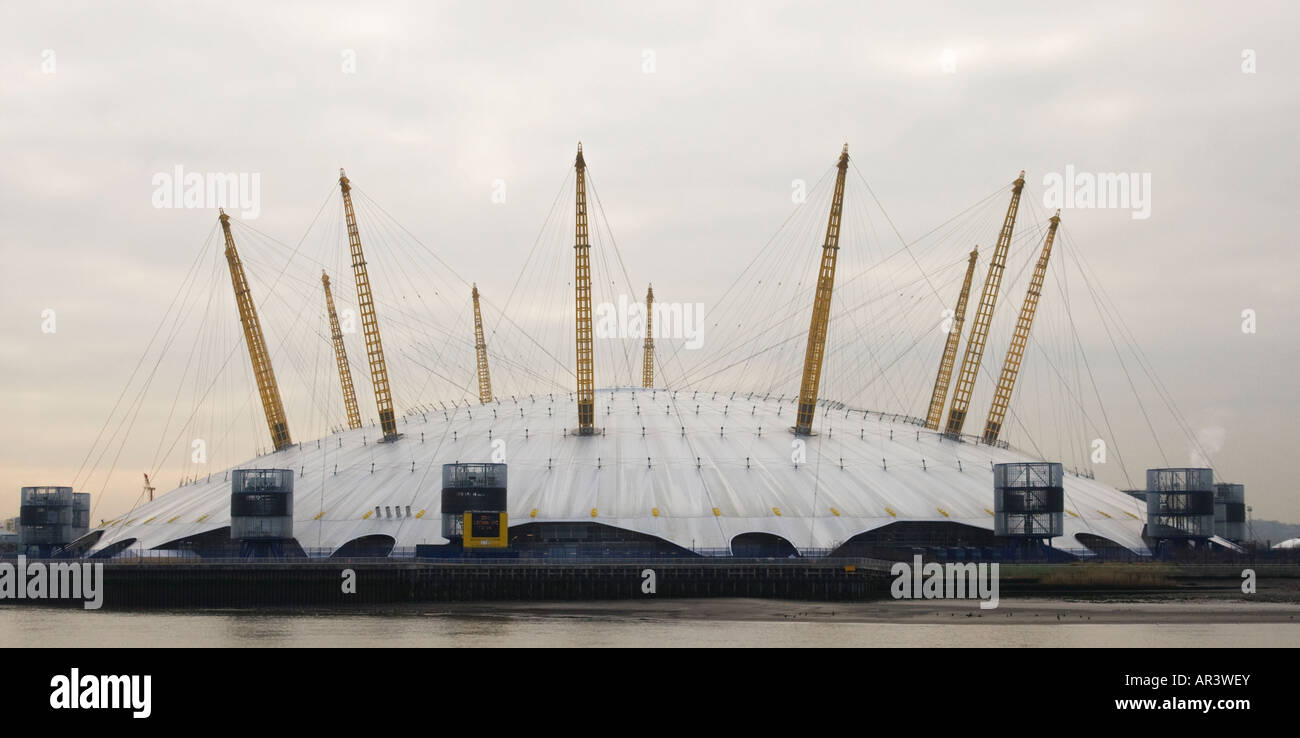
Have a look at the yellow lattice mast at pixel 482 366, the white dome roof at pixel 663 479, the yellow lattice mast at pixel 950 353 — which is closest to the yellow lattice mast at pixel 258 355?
the white dome roof at pixel 663 479

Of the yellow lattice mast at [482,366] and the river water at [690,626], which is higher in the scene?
the yellow lattice mast at [482,366]

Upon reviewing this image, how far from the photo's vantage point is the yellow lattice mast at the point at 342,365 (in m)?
157

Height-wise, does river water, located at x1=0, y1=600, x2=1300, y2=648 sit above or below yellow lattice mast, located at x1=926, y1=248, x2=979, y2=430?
below

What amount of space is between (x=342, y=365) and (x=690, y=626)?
86.2 meters

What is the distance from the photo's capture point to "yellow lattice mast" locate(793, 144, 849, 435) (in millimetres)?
125688

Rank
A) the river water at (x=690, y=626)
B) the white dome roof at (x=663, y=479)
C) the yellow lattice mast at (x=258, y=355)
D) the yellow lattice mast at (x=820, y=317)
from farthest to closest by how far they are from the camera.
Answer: the yellow lattice mast at (x=258, y=355) < the yellow lattice mast at (x=820, y=317) < the white dome roof at (x=663, y=479) < the river water at (x=690, y=626)

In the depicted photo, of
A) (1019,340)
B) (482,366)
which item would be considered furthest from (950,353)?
(482,366)

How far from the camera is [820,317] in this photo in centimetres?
13025

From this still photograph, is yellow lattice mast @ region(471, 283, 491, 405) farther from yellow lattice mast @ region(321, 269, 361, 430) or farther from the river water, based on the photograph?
the river water

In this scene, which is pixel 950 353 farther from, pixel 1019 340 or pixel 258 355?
pixel 258 355

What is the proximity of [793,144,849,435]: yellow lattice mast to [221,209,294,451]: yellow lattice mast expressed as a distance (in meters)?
52.9

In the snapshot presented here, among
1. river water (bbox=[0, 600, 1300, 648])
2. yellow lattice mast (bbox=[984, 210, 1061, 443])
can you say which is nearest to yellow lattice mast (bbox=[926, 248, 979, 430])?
yellow lattice mast (bbox=[984, 210, 1061, 443])

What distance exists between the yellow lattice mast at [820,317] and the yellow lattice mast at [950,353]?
929 inches

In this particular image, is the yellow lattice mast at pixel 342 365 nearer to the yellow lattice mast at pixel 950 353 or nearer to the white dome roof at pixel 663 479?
the white dome roof at pixel 663 479
